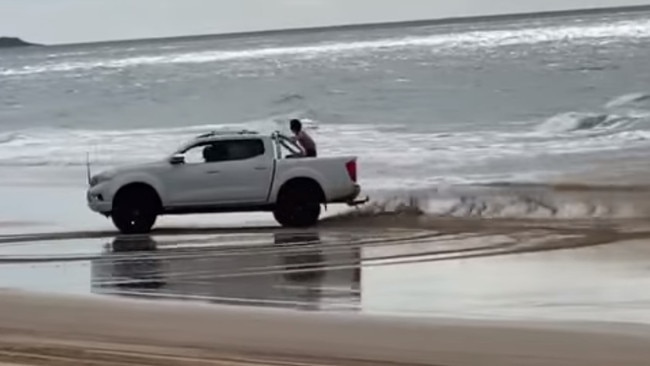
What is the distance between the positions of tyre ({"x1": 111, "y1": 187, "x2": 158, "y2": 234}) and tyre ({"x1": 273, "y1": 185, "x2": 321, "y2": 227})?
2.08 meters

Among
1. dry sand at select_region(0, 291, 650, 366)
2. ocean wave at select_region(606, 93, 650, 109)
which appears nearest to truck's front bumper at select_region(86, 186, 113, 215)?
dry sand at select_region(0, 291, 650, 366)

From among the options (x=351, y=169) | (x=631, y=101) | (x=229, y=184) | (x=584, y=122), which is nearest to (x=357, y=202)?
(x=351, y=169)

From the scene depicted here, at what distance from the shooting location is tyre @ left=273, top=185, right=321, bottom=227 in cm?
1969

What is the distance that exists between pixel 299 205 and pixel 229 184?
4.04ft

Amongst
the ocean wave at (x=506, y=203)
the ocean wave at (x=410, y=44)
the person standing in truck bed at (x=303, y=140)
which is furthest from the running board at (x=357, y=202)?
the ocean wave at (x=410, y=44)

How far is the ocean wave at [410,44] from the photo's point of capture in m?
79.4

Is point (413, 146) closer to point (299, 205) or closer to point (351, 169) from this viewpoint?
point (351, 169)

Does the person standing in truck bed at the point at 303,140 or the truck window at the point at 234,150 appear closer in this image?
the truck window at the point at 234,150

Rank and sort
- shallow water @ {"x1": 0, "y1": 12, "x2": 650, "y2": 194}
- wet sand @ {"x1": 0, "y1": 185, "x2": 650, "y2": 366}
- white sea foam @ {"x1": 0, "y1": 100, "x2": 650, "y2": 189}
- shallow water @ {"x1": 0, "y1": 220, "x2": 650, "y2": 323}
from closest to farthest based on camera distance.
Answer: wet sand @ {"x1": 0, "y1": 185, "x2": 650, "y2": 366} → shallow water @ {"x1": 0, "y1": 220, "x2": 650, "y2": 323} → white sea foam @ {"x1": 0, "y1": 100, "x2": 650, "y2": 189} → shallow water @ {"x1": 0, "y1": 12, "x2": 650, "y2": 194}

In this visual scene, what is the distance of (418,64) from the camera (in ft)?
222

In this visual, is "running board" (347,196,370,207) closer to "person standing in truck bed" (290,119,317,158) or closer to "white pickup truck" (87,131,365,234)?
"white pickup truck" (87,131,365,234)

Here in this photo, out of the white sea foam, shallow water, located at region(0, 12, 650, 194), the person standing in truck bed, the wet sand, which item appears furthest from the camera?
shallow water, located at region(0, 12, 650, 194)

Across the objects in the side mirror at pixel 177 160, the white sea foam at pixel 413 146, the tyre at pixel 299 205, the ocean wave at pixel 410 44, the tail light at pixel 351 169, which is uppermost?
the ocean wave at pixel 410 44

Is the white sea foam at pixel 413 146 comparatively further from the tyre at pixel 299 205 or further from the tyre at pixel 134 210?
the tyre at pixel 134 210
